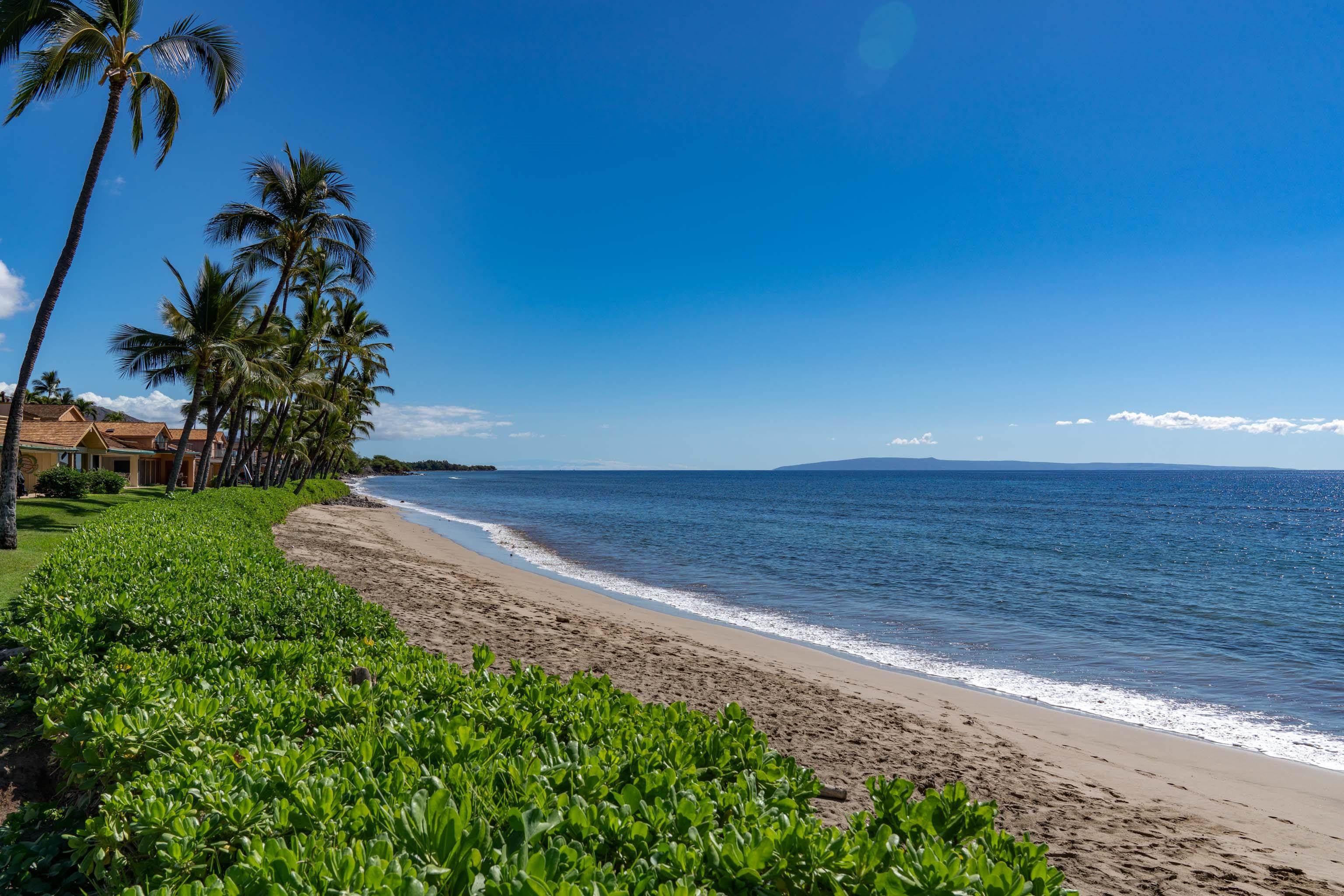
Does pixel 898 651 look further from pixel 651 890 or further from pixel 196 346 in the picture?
pixel 196 346

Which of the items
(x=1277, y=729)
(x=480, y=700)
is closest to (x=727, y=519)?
(x=1277, y=729)

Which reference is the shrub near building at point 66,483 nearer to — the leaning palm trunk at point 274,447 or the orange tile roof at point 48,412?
the leaning palm trunk at point 274,447

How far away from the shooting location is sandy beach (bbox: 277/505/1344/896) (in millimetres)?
4832

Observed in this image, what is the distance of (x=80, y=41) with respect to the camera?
12.2 metres

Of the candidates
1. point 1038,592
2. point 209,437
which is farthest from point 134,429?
point 1038,592

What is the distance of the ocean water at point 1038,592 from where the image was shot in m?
10.3

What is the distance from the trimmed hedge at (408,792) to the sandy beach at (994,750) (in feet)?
8.34

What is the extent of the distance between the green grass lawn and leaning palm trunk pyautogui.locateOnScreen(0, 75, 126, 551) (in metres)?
0.73

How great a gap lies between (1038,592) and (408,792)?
20.1 metres

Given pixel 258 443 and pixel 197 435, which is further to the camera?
pixel 197 435

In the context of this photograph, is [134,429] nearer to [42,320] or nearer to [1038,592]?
[42,320]

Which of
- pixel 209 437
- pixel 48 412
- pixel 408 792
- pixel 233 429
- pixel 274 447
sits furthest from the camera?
pixel 48 412

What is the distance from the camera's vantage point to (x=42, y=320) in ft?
41.5

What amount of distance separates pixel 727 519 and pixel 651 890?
39960mm
